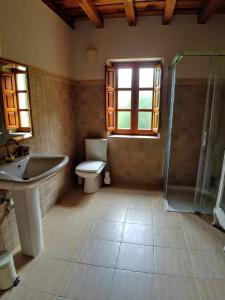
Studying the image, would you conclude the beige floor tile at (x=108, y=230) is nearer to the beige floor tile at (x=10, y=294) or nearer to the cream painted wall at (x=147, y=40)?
the beige floor tile at (x=10, y=294)

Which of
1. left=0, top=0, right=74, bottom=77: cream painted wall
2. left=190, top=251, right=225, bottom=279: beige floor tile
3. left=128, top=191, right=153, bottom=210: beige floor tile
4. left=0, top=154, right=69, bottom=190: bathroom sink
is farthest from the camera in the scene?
left=128, top=191, right=153, bottom=210: beige floor tile

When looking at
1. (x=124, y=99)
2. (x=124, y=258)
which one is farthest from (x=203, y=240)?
(x=124, y=99)

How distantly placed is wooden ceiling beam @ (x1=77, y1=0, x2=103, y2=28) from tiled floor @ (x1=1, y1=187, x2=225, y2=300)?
98.8 inches

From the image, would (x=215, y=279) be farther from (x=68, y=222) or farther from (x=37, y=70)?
(x=37, y=70)

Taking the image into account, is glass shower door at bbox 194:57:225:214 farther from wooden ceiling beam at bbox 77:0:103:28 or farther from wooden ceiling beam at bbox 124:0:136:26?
wooden ceiling beam at bbox 77:0:103:28

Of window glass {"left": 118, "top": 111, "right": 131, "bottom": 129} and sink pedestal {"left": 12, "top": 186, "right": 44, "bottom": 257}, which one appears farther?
window glass {"left": 118, "top": 111, "right": 131, "bottom": 129}

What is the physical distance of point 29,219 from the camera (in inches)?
67.1

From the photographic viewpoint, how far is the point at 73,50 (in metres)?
3.08

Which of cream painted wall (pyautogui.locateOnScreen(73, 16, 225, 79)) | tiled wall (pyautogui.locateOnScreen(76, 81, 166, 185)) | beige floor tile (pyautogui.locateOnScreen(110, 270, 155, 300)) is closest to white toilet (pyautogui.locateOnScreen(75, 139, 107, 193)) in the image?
tiled wall (pyautogui.locateOnScreen(76, 81, 166, 185))

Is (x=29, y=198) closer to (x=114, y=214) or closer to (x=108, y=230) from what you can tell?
(x=108, y=230)

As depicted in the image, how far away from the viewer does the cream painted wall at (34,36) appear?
172cm

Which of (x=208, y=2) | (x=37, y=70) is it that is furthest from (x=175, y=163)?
(x=37, y=70)

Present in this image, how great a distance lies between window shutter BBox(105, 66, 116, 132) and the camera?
3.04m

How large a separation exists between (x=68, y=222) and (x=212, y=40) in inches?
122
